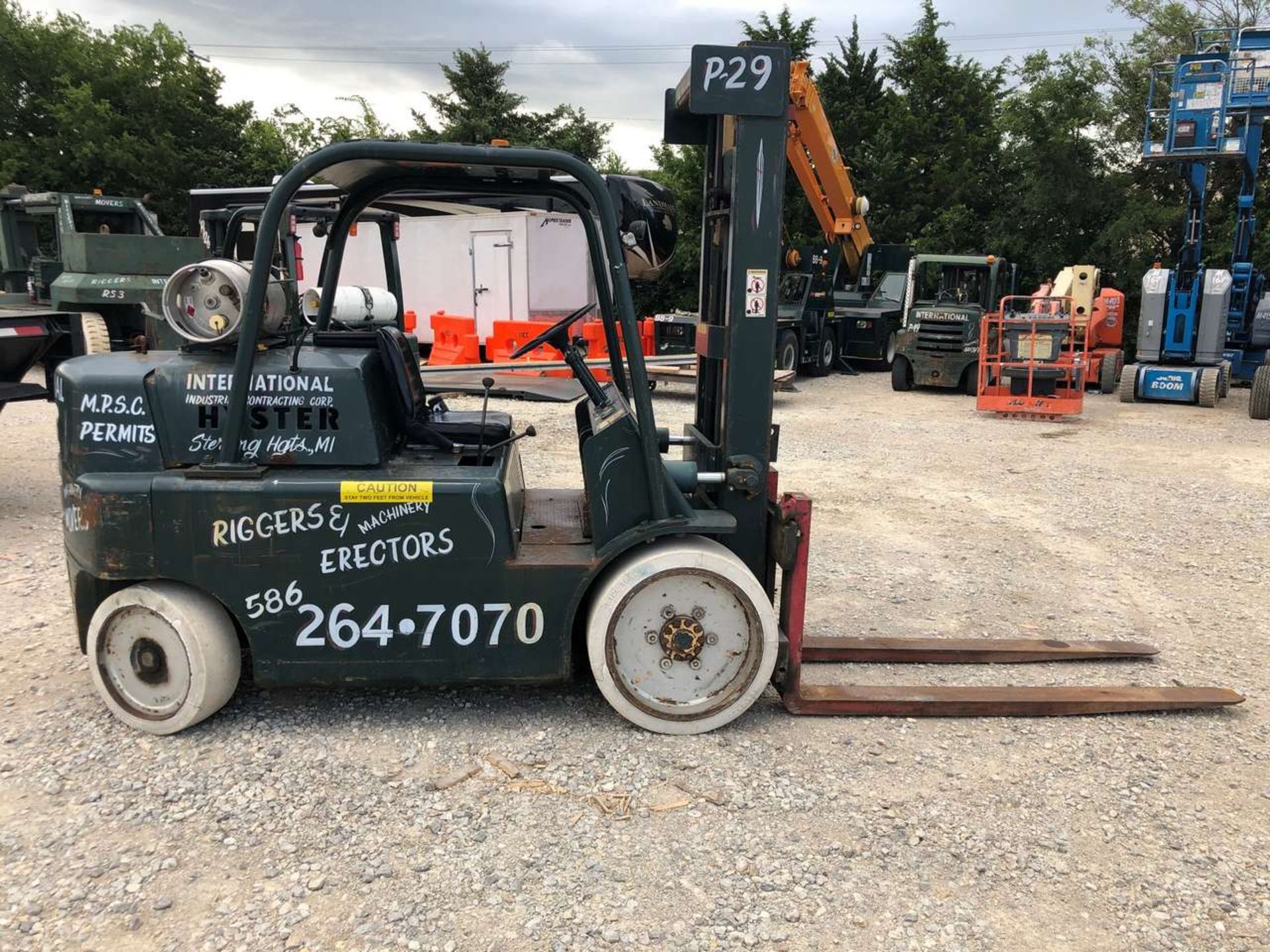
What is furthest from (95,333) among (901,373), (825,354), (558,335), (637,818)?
(901,373)

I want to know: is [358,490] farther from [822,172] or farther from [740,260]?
[822,172]

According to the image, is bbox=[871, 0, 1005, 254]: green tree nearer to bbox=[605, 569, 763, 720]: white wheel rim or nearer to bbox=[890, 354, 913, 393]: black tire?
bbox=[890, 354, 913, 393]: black tire

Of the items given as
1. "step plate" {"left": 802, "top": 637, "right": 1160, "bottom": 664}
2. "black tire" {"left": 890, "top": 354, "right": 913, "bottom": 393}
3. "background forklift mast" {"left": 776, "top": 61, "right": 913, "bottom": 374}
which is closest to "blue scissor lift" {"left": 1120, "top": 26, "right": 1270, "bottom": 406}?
"black tire" {"left": 890, "top": 354, "right": 913, "bottom": 393}

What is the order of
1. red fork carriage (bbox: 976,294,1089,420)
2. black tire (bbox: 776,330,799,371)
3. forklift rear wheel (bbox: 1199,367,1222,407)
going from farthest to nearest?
Result: black tire (bbox: 776,330,799,371)
forklift rear wheel (bbox: 1199,367,1222,407)
red fork carriage (bbox: 976,294,1089,420)

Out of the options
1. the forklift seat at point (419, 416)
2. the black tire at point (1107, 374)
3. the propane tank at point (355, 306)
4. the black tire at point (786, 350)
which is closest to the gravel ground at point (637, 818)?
the forklift seat at point (419, 416)

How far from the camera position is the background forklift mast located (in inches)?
567

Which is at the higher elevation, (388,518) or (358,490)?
(358,490)

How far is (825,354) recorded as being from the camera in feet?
60.0

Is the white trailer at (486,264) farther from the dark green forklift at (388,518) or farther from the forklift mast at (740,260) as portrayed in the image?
the dark green forklift at (388,518)

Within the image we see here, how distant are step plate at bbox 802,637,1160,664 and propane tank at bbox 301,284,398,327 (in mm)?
2766

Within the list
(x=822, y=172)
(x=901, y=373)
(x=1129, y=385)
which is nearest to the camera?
(x=1129, y=385)

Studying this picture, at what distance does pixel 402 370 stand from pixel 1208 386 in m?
14.5

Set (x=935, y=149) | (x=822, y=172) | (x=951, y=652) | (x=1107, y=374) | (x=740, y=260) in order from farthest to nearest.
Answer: (x=935, y=149)
(x=1107, y=374)
(x=822, y=172)
(x=951, y=652)
(x=740, y=260)

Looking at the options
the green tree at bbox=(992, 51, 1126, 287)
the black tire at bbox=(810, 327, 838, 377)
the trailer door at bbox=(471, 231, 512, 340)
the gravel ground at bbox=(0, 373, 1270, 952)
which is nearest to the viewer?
the gravel ground at bbox=(0, 373, 1270, 952)
